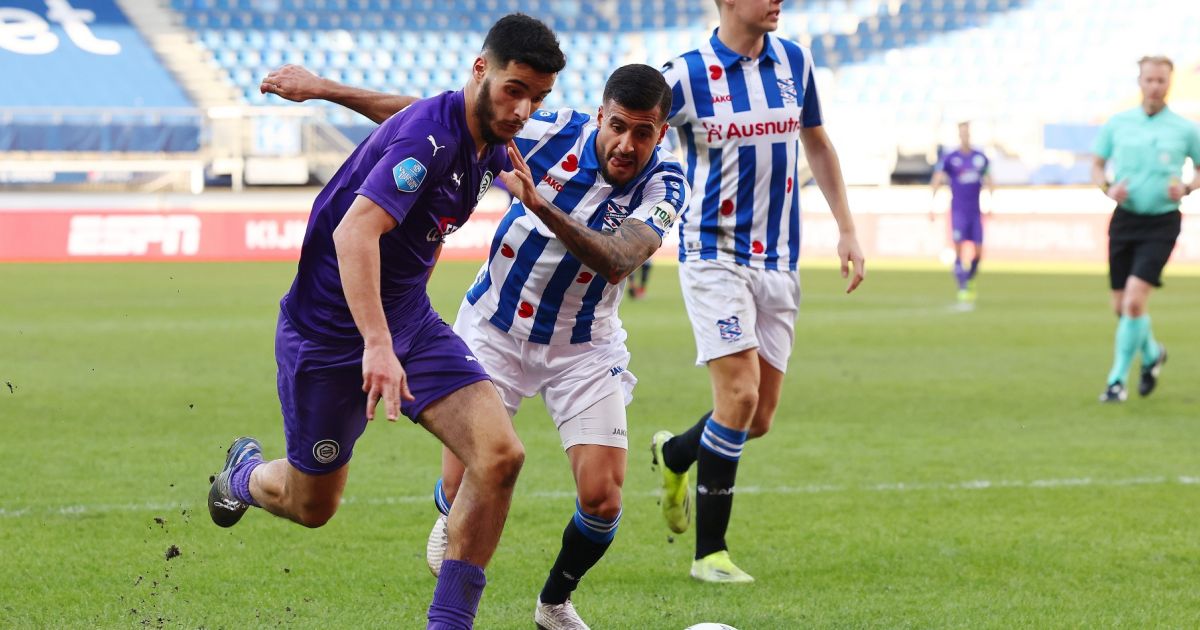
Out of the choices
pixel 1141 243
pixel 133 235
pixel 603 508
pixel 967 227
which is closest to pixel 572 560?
pixel 603 508

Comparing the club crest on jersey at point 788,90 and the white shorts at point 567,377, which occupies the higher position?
the club crest on jersey at point 788,90

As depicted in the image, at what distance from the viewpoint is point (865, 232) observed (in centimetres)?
2711

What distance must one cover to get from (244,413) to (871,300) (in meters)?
11.2

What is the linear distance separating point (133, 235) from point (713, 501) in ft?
71.4

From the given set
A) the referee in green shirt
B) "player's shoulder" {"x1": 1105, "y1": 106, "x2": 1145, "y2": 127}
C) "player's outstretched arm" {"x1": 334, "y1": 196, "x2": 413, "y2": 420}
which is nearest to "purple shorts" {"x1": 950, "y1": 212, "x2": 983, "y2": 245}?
"player's shoulder" {"x1": 1105, "y1": 106, "x2": 1145, "y2": 127}

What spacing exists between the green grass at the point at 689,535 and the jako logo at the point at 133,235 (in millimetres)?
12547

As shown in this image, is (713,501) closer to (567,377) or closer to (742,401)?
(742,401)

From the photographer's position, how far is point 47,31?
34.1 meters

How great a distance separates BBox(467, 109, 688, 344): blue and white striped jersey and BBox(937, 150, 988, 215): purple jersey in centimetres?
1493

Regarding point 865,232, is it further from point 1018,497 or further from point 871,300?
point 1018,497

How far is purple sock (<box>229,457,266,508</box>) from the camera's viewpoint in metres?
4.68

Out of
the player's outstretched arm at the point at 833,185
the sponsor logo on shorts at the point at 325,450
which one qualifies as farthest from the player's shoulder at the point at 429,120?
the player's outstretched arm at the point at 833,185

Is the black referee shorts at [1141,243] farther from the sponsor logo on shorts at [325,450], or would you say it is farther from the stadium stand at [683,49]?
the stadium stand at [683,49]

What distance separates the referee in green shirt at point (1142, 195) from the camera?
30.8 ft
